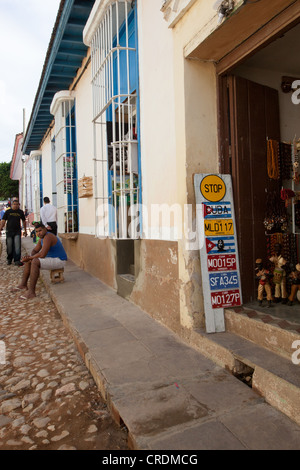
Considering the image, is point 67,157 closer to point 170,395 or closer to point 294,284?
point 294,284

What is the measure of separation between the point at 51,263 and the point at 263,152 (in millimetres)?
3984

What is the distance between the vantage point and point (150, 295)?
3908 mm

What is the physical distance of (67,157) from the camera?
26.2 feet

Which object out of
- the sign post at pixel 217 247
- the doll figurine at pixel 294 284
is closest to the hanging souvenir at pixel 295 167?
the sign post at pixel 217 247

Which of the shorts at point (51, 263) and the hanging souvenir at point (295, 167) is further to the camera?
the shorts at point (51, 263)

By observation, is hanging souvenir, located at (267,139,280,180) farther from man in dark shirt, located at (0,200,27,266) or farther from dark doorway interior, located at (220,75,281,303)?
man in dark shirt, located at (0,200,27,266)

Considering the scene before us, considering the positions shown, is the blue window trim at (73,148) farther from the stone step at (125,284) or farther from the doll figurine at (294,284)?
the doll figurine at (294,284)

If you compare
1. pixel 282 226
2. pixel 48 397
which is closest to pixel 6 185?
pixel 282 226

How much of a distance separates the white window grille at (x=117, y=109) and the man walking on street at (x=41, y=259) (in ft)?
2.70

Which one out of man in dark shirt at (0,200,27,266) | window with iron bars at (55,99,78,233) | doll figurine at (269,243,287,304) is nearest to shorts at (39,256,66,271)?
window with iron bars at (55,99,78,233)

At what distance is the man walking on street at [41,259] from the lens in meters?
5.50

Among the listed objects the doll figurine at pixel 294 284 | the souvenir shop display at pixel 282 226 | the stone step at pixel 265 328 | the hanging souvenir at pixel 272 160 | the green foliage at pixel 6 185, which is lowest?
the stone step at pixel 265 328

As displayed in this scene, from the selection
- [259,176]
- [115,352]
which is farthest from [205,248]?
[115,352]

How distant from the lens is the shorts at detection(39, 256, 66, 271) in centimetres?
573
